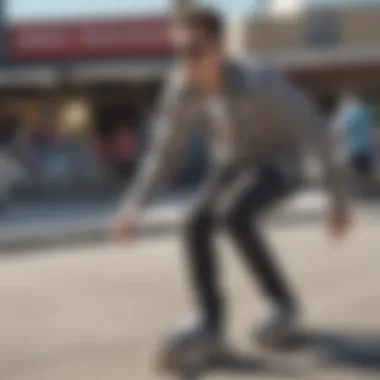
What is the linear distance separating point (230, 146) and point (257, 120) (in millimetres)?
167

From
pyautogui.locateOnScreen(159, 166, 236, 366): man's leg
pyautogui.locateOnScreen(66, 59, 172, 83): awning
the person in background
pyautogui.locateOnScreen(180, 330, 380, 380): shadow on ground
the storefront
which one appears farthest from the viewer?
the storefront

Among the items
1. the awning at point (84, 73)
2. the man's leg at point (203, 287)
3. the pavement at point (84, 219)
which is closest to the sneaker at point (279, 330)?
the man's leg at point (203, 287)

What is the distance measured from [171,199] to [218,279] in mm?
14625

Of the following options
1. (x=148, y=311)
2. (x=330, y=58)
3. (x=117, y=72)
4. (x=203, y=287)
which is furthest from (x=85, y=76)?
(x=203, y=287)

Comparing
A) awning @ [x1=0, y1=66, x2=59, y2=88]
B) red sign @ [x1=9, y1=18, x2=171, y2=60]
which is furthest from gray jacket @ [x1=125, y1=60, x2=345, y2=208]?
red sign @ [x1=9, y1=18, x2=171, y2=60]

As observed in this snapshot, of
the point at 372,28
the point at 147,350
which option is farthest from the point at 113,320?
the point at 372,28

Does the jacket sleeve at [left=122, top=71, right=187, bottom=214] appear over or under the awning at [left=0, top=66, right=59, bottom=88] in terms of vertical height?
under

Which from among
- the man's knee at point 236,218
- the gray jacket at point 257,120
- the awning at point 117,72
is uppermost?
the awning at point 117,72

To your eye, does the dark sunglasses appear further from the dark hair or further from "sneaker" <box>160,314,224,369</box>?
"sneaker" <box>160,314,224,369</box>

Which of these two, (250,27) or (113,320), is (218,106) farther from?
(250,27)

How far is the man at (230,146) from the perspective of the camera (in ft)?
18.2

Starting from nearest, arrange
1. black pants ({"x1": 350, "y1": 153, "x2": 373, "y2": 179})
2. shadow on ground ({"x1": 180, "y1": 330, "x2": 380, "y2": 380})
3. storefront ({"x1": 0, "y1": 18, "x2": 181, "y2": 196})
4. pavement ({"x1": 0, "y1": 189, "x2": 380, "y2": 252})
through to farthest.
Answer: shadow on ground ({"x1": 180, "y1": 330, "x2": 380, "y2": 380}), pavement ({"x1": 0, "y1": 189, "x2": 380, "y2": 252}), black pants ({"x1": 350, "y1": 153, "x2": 373, "y2": 179}), storefront ({"x1": 0, "y1": 18, "x2": 181, "y2": 196})

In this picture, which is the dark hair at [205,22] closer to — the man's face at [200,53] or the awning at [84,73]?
the man's face at [200,53]

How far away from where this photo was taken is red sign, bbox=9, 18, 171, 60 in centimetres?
3497
